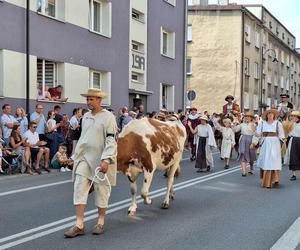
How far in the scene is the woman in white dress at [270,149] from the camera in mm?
12703

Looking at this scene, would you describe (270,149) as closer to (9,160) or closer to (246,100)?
(9,160)

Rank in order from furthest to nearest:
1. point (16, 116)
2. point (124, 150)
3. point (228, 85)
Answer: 1. point (228, 85)
2. point (16, 116)
3. point (124, 150)

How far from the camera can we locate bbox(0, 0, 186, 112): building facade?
17922mm

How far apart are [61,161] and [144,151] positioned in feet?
24.2

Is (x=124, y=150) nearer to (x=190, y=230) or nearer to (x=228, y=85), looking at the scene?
(x=190, y=230)

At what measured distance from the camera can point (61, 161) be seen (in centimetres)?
1583

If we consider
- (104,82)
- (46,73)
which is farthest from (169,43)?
(46,73)

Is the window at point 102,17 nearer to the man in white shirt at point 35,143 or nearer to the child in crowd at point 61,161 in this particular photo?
the child in crowd at point 61,161

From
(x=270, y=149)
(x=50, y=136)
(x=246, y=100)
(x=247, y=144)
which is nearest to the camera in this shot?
(x=270, y=149)

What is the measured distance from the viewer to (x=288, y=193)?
1172 cm

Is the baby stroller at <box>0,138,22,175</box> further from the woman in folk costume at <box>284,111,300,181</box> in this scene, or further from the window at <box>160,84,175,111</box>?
the window at <box>160,84,175,111</box>

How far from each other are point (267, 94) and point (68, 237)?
1994 inches

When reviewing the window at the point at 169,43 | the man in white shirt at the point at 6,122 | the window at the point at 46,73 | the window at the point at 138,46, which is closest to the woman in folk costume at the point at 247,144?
the man in white shirt at the point at 6,122

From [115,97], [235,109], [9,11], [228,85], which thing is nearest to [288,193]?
[235,109]
